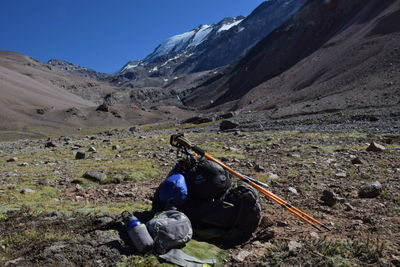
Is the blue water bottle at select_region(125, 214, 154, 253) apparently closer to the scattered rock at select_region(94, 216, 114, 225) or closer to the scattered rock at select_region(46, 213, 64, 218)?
the scattered rock at select_region(94, 216, 114, 225)

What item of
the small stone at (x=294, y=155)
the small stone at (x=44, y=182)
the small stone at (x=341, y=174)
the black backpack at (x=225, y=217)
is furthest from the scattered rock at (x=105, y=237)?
the small stone at (x=294, y=155)

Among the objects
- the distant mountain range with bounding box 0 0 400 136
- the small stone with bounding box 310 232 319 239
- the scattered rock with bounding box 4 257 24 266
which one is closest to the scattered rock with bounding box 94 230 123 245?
the scattered rock with bounding box 4 257 24 266

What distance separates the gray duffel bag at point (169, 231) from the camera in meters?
5.09

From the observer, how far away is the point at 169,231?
5195mm

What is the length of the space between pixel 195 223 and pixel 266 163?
7.53 meters

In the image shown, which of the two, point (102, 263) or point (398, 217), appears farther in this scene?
point (398, 217)

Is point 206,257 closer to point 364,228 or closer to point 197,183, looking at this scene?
point 197,183

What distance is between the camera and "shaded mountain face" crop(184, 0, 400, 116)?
52.5m

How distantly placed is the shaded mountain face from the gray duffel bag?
4118 cm

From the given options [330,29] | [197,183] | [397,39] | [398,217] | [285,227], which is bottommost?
[398,217]

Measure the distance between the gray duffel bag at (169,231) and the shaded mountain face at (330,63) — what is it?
41.2 m

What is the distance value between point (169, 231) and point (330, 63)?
3388 inches

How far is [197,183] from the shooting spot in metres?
6.17

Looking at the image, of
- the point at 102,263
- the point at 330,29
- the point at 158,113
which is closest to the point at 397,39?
the point at 330,29
